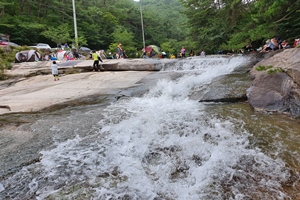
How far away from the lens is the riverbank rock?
17.9 feet

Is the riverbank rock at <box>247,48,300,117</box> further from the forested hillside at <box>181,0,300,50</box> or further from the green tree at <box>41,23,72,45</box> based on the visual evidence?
the green tree at <box>41,23,72,45</box>

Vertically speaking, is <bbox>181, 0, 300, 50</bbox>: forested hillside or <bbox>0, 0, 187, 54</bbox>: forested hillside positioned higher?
<bbox>0, 0, 187, 54</bbox>: forested hillside

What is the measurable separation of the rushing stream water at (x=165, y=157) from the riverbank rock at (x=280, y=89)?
1.40ft

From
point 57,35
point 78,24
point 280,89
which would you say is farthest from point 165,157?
point 78,24

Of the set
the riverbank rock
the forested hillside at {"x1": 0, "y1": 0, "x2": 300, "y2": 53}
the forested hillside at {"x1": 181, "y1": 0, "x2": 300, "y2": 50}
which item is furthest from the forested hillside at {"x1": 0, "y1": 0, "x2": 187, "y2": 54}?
the riverbank rock

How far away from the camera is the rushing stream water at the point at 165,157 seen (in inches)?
114

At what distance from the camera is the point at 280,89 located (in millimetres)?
5875

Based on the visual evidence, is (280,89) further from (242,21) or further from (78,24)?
(78,24)

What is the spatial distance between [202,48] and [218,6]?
14.7ft

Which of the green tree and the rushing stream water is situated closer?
the rushing stream water

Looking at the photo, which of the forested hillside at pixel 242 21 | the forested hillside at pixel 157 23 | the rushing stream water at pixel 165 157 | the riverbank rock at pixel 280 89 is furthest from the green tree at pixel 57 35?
the riverbank rock at pixel 280 89

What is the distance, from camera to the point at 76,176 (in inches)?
130

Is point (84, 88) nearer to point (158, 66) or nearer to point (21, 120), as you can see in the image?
point (21, 120)

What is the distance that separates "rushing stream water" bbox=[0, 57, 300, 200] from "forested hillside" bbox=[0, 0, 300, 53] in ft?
17.6
